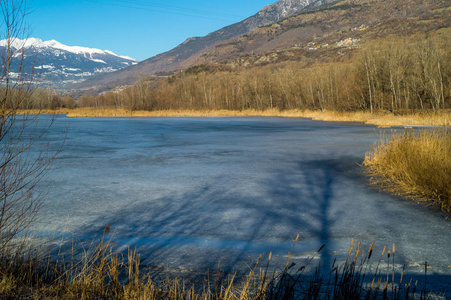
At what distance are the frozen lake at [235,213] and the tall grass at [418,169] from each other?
545 mm

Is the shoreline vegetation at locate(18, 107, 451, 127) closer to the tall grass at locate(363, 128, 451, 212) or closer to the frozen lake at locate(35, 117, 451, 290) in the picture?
the tall grass at locate(363, 128, 451, 212)

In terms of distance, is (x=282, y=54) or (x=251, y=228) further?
(x=282, y=54)

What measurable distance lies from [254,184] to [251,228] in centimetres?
315

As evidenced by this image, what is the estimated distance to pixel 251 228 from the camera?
5.76 meters

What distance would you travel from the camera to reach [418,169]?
747 cm

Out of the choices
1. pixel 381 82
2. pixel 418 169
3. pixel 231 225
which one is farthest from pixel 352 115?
Result: pixel 231 225

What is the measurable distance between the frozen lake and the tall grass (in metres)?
0.54

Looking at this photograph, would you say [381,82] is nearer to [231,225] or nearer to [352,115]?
[352,115]

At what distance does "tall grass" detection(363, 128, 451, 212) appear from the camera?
6.88 meters

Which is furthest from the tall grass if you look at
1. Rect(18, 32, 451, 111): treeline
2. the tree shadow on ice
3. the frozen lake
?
Rect(18, 32, 451, 111): treeline

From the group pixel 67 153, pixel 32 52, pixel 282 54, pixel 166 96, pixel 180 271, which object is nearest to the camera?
pixel 32 52

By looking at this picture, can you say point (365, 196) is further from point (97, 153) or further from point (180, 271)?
point (97, 153)

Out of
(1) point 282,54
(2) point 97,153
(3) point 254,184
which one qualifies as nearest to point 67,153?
(2) point 97,153

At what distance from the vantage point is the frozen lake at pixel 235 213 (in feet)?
15.7
